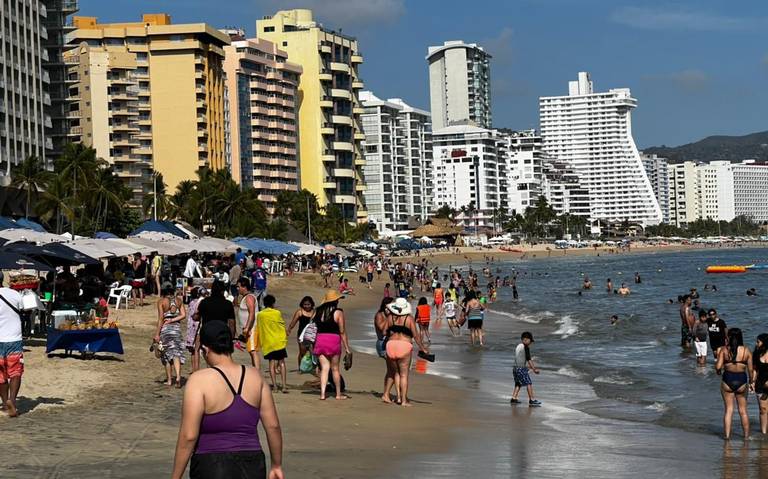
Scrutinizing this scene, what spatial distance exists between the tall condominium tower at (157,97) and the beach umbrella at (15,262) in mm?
96327

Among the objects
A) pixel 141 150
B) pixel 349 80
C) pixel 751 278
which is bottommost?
pixel 751 278

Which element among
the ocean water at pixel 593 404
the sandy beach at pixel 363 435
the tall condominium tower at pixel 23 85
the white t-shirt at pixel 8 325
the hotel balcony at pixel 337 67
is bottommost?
the ocean water at pixel 593 404

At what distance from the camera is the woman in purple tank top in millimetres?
5875

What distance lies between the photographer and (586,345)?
31.4m

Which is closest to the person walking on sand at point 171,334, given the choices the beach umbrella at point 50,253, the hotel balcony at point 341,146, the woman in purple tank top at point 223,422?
the beach umbrella at point 50,253

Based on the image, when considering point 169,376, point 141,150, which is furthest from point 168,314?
point 141,150

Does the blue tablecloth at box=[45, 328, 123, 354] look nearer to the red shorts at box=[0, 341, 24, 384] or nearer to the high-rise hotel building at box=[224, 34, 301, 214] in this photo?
the red shorts at box=[0, 341, 24, 384]

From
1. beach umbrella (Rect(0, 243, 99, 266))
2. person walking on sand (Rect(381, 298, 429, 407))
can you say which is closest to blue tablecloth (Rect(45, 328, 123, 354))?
beach umbrella (Rect(0, 243, 99, 266))

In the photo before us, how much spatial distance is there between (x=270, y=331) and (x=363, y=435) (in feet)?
9.48

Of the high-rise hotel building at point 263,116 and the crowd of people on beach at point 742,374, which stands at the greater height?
the high-rise hotel building at point 263,116

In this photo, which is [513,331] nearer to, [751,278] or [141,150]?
[751,278]

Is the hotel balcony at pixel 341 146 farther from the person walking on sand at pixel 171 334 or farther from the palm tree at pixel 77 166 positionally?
the person walking on sand at pixel 171 334

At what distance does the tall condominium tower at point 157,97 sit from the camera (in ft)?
381

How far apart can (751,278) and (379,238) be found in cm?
8883
